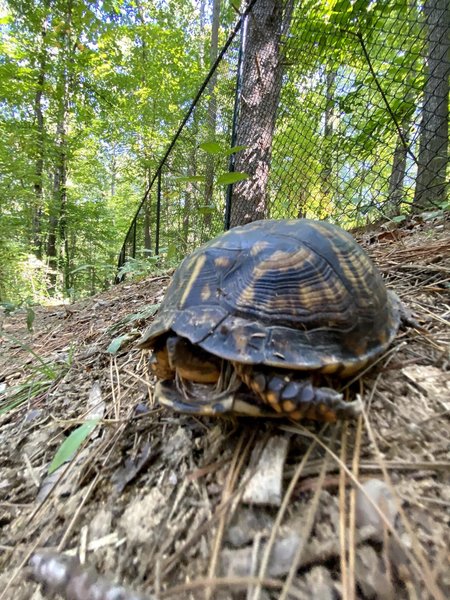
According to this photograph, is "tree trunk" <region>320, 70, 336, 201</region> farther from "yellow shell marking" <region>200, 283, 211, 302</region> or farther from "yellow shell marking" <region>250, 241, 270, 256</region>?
"yellow shell marking" <region>200, 283, 211, 302</region>

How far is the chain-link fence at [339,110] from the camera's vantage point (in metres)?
2.72

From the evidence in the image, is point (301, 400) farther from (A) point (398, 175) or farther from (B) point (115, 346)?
(A) point (398, 175)

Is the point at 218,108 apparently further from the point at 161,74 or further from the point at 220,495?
the point at 220,495

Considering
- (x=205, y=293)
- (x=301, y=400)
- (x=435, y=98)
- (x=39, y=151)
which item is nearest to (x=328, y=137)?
(x=435, y=98)

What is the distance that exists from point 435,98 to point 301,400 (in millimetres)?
3239

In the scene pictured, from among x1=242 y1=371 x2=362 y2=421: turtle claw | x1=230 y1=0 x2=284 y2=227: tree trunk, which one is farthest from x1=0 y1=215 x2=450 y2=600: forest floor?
x1=230 y1=0 x2=284 y2=227: tree trunk

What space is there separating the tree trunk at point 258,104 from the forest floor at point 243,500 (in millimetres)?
2390

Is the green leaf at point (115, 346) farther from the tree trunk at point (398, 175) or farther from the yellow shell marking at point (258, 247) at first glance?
the tree trunk at point (398, 175)

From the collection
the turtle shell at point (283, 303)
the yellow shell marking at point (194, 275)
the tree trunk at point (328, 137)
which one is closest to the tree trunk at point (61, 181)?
the tree trunk at point (328, 137)

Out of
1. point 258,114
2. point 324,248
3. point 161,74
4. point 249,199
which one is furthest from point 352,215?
point 161,74

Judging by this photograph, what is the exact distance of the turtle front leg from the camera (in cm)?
80

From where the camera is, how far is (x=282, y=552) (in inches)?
26.3

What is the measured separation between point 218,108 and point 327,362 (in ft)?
22.0

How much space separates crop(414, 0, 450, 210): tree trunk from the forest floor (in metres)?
2.25
